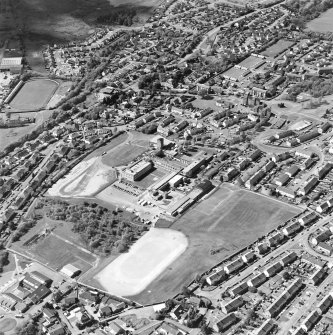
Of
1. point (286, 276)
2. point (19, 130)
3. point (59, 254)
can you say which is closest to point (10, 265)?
point (59, 254)

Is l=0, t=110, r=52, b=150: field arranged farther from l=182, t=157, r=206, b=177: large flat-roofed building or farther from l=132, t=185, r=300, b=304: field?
l=132, t=185, r=300, b=304: field

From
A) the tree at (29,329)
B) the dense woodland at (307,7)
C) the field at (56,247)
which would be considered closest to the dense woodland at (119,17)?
the dense woodland at (307,7)

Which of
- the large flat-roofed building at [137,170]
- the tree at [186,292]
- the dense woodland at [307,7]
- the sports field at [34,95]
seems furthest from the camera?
the dense woodland at [307,7]

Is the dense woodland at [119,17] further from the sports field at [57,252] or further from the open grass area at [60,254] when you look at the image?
the open grass area at [60,254]

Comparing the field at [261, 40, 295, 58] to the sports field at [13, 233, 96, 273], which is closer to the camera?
the sports field at [13, 233, 96, 273]

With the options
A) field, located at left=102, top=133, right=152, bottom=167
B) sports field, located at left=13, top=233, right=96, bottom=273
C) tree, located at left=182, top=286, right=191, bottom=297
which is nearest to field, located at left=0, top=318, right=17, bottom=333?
sports field, located at left=13, top=233, right=96, bottom=273

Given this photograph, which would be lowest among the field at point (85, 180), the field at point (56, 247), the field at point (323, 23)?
the field at point (323, 23)

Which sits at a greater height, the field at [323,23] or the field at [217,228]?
the field at [217,228]
